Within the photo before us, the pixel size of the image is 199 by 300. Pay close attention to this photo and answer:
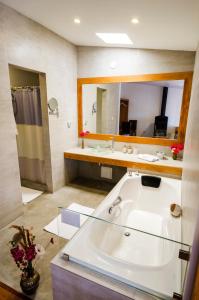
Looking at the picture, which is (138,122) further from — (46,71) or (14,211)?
(14,211)

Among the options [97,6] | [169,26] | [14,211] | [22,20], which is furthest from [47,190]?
[169,26]

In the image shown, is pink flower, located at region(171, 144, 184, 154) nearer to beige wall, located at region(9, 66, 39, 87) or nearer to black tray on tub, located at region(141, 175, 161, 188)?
black tray on tub, located at region(141, 175, 161, 188)

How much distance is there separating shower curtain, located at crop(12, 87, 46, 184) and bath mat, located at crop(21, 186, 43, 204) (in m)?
0.22

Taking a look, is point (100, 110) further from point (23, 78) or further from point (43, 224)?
point (43, 224)

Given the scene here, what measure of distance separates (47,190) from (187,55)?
3.21 m

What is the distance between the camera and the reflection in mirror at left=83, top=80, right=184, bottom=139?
2.88m

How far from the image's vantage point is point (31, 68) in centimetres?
238

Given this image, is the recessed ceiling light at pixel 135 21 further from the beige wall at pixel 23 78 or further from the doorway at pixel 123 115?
the beige wall at pixel 23 78

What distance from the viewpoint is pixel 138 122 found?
3.16 meters

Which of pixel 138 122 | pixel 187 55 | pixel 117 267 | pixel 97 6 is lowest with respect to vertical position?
pixel 117 267

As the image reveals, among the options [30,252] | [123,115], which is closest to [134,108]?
[123,115]

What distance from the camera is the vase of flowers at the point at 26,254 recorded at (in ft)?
4.37

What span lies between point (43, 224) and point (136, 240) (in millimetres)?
1261

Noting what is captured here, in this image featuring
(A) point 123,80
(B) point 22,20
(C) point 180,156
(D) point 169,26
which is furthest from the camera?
(A) point 123,80
